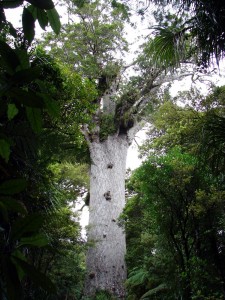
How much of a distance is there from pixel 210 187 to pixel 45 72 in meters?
3.17

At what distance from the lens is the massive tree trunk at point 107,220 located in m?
7.45

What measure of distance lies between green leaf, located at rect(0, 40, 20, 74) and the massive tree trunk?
6.28m

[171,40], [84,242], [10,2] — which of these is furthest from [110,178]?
[10,2]

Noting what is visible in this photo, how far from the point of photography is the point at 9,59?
2.12 feet

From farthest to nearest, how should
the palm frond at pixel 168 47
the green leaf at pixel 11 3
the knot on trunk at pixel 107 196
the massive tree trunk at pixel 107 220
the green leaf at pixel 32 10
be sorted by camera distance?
the knot on trunk at pixel 107 196 < the massive tree trunk at pixel 107 220 < the palm frond at pixel 168 47 < the green leaf at pixel 32 10 < the green leaf at pixel 11 3

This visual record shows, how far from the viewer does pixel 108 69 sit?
10531 mm

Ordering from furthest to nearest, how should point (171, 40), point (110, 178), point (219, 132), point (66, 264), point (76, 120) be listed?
1. point (110, 178)
2. point (66, 264)
3. point (76, 120)
4. point (171, 40)
5. point (219, 132)

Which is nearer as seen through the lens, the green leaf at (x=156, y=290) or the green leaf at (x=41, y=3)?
the green leaf at (x=41, y=3)

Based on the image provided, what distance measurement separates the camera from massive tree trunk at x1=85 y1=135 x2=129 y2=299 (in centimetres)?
745

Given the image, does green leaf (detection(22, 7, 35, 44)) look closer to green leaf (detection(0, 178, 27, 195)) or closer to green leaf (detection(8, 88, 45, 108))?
green leaf (detection(8, 88, 45, 108))

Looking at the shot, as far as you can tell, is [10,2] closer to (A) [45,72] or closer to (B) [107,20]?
(A) [45,72]

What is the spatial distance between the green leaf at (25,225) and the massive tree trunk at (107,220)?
618 centimetres

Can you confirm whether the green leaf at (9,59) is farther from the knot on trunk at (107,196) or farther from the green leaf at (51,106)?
the knot on trunk at (107,196)

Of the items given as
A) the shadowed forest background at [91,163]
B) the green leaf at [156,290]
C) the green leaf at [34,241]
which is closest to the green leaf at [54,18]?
the shadowed forest background at [91,163]
